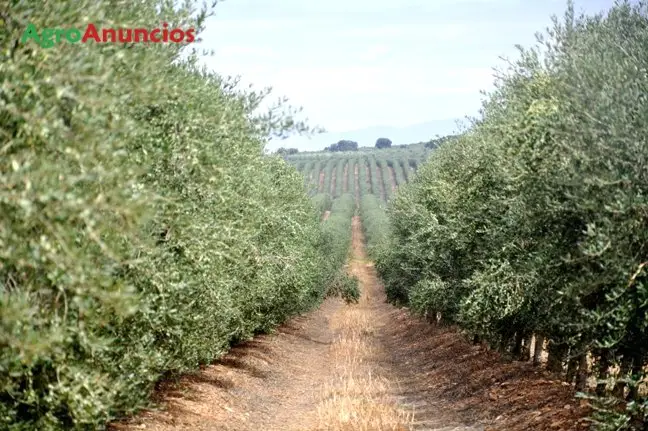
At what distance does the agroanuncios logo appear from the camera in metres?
9.39

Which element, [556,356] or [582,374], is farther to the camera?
[556,356]

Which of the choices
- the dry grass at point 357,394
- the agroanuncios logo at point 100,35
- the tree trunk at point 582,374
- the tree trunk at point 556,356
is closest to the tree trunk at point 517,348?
the tree trunk at point 556,356

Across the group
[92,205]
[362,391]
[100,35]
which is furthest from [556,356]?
[92,205]

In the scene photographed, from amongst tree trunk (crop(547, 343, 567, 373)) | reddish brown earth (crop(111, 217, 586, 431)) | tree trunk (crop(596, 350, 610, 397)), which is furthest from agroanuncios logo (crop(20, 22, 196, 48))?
tree trunk (crop(547, 343, 567, 373))

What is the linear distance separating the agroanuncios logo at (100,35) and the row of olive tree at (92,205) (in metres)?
0.12

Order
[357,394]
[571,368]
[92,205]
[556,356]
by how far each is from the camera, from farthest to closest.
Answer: [357,394] → [556,356] → [571,368] → [92,205]

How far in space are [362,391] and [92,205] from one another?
1979cm

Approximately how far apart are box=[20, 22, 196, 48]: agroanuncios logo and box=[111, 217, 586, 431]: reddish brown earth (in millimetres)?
9291

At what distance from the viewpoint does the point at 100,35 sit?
416 inches

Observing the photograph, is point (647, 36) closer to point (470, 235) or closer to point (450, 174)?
point (470, 235)

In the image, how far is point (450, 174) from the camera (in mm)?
36406

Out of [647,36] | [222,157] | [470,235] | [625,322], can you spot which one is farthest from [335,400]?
[647,36]

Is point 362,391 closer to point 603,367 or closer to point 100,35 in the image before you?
point 603,367

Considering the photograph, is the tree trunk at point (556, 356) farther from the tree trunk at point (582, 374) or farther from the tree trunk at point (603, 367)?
the tree trunk at point (603, 367)
